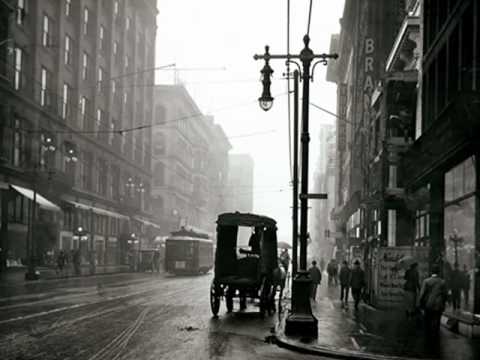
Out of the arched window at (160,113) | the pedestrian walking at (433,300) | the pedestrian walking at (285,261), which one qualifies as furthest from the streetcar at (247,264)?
the arched window at (160,113)

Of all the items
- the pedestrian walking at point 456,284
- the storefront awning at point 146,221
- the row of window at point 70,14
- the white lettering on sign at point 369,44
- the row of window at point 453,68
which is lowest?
the pedestrian walking at point 456,284

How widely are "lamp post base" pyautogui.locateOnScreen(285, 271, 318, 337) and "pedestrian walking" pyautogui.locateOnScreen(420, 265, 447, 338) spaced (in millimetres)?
2327

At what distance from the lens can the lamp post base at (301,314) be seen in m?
16.6

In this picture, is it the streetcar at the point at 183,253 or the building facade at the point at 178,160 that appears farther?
the building facade at the point at 178,160

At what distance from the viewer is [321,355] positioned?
13812 millimetres

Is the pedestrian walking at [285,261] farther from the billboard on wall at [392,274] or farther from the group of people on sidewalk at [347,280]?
the billboard on wall at [392,274]

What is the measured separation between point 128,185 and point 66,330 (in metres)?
60.8

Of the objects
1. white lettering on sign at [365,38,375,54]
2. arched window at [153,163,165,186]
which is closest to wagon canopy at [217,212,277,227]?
white lettering on sign at [365,38,375,54]

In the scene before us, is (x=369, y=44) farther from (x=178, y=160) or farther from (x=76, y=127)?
(x=178, y=160)

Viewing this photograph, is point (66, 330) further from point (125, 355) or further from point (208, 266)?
point (208, 266)

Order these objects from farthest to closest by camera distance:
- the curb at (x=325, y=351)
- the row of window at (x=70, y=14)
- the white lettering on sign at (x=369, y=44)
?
1. the row of window at (x=70, y=14)
2. the white lettering on sign at (x=369, y=44)
3. the curb at (x=325, y=351)

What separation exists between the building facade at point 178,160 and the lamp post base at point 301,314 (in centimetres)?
7014

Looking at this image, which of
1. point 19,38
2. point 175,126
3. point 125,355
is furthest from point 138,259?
point 125,355

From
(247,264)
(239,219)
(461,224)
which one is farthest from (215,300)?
(461,224)
